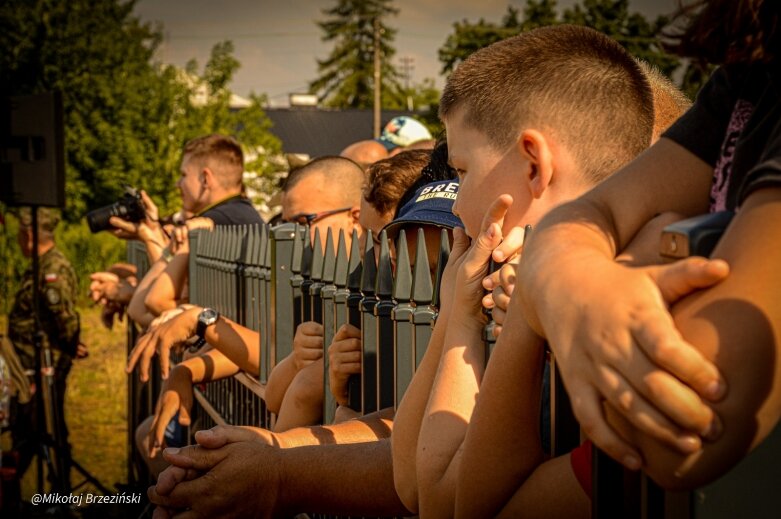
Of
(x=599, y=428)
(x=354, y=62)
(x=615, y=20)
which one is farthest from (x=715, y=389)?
(x=354, y=62)

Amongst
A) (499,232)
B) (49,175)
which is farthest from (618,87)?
(49,175)

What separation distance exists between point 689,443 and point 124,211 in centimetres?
648

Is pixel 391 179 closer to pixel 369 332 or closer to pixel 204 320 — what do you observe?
pixel 369 332

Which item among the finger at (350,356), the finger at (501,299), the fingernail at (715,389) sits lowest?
the finger at (350,356)

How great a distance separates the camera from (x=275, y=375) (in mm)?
3256

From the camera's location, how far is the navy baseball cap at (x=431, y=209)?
237 cm

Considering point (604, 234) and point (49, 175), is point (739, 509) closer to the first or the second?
point (604, 234)

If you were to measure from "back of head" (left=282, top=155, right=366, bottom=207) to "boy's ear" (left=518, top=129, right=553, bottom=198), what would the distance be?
2.74 meters

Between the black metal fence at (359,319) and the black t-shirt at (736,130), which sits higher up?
the black t-shirt at (736,130)

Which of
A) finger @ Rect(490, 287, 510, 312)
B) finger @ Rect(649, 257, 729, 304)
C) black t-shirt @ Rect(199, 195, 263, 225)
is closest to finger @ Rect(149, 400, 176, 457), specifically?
black t-shirt @ Rect(199, 195, 263, 225)

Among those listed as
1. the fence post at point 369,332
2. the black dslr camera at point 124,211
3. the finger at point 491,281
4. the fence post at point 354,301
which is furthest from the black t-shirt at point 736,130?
the black dslr camera at point 124,211

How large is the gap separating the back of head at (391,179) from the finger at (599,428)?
212 cm

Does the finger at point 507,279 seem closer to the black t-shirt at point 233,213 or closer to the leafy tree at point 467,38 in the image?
the black t-shirt at point 233,213

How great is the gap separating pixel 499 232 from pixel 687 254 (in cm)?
70
